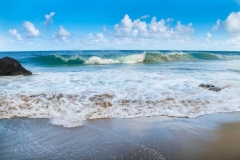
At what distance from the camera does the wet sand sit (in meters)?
3.22

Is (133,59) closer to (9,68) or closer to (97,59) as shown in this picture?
(97,59)

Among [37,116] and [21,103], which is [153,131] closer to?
[37,116]

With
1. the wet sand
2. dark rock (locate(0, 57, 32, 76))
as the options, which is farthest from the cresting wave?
the wet sand

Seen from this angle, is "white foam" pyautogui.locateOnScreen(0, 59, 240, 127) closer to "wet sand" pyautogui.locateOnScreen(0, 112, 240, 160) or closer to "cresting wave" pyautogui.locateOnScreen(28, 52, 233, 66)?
"wet sand" pyautogui.locateOnScreen(0, 112, 240, 160)

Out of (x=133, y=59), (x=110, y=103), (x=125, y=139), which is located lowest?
(x=125, y=139)

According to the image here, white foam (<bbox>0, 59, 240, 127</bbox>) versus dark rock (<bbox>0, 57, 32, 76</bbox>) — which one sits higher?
dark rock (<bbox>0, 57, 32, 76</bbox>)

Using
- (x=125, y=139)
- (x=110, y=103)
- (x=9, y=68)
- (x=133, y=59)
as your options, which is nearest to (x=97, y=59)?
(x=133, y=59)

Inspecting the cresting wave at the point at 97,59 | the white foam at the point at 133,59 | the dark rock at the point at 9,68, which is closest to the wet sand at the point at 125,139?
the dark rock at the point at 9,68

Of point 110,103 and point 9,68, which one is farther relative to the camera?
point 9,68

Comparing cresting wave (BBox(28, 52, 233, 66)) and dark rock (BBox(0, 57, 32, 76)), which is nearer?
dark rock (BBox(0, 57, 32, 76))

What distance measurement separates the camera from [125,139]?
3.77 metres

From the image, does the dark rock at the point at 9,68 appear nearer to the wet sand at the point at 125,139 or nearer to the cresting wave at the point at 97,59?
the wet sand at the point at 125,139

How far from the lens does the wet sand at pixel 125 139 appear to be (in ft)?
10.6

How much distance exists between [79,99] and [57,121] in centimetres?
175
